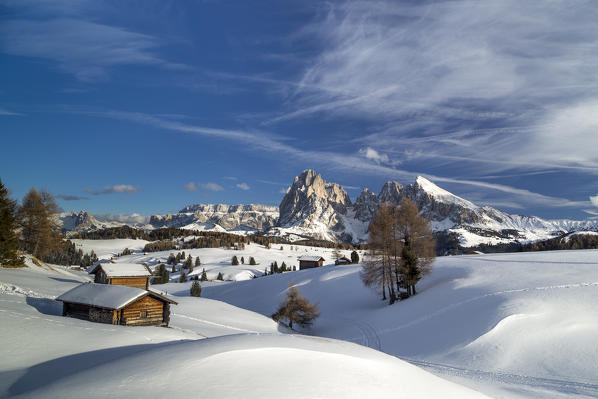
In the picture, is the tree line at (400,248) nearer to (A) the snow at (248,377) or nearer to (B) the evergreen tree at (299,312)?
(B) the evergreen tree at (299,312)

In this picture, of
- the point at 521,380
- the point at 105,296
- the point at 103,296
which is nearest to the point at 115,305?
the point at 105,296

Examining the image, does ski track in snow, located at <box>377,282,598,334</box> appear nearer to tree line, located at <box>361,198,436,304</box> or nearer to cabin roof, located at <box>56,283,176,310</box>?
tree line, located at <box>361,198,436,304</box>

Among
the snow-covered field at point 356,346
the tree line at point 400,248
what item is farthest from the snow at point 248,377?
the tree line at point 400,248

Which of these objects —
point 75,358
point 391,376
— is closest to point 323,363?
point 391,376

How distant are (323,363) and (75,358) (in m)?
10.3

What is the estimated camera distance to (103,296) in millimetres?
23062

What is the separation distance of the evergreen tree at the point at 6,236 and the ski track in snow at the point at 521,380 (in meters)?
42.9

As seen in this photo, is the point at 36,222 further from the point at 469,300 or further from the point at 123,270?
the point at 469,300

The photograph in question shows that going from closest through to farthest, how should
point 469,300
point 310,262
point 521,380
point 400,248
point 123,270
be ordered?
point 521,380
point 469,300
point 400,248
point 123,270
point 310,262

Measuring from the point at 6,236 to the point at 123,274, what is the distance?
12.8 meters

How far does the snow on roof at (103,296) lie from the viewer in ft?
72.5

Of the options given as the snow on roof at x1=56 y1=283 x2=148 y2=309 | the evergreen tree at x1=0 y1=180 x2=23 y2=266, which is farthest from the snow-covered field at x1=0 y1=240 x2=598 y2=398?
the evergreen tree at x1=0 y1=180 x2=23 y2=266

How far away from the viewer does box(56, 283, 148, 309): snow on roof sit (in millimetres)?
22094

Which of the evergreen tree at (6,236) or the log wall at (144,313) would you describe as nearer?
the log wall at (144,313)
